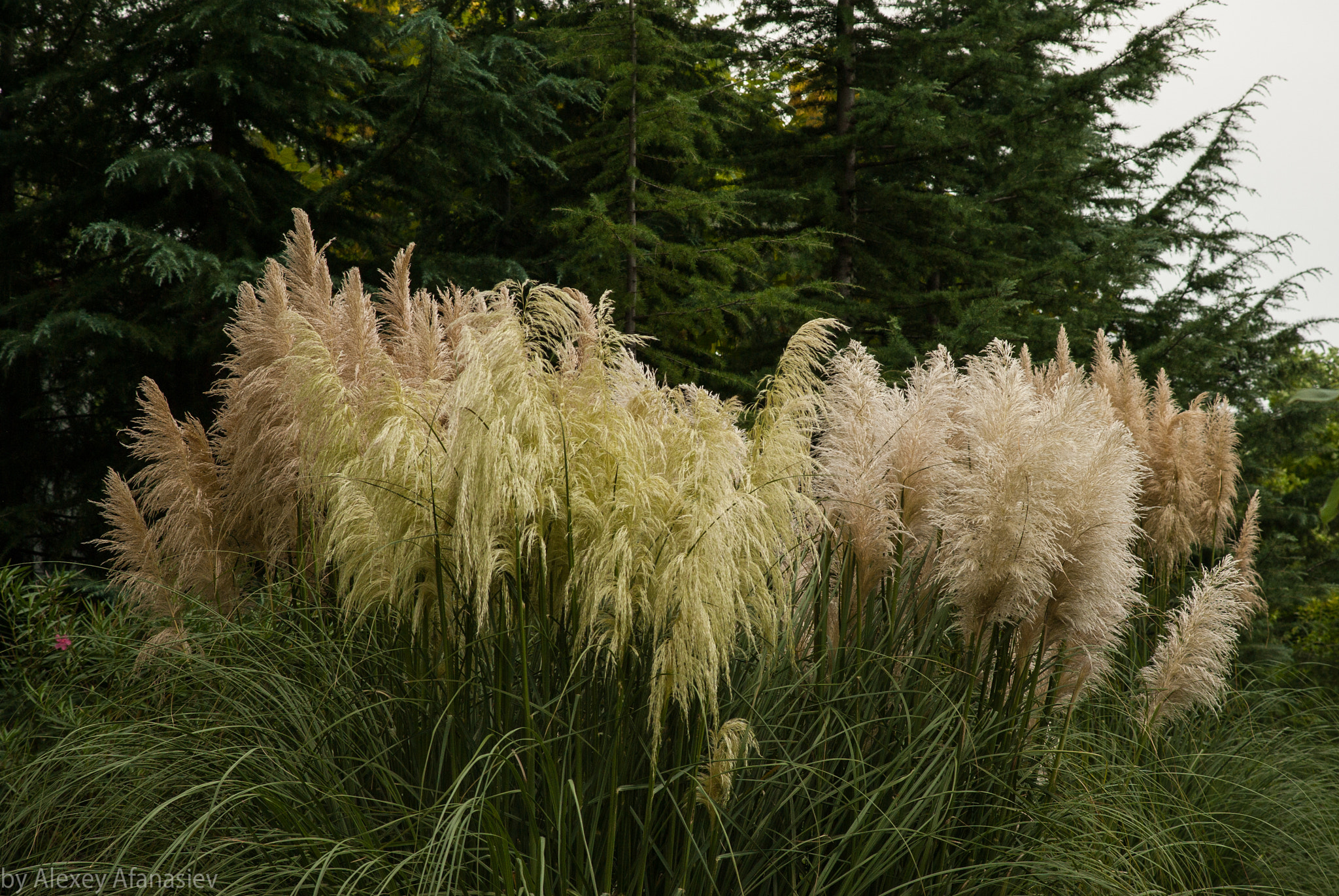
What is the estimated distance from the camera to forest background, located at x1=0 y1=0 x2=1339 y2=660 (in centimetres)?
904

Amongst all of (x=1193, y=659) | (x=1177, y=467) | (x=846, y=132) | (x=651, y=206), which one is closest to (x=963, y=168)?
(x=846, y=132)

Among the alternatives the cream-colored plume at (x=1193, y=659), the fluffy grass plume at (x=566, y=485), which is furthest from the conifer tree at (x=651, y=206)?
the fluffy grass plume at (x=566, y=485)

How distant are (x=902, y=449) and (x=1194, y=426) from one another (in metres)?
3.49

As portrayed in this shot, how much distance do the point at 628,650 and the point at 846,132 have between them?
36.3ft

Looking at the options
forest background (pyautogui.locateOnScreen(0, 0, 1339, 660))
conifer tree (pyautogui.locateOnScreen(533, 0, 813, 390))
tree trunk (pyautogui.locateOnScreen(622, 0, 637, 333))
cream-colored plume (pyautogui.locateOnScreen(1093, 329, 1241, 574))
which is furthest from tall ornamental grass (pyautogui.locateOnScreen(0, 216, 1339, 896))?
conifer tree (pyautogui.locateOnScreen(533, 0, 813, 390))

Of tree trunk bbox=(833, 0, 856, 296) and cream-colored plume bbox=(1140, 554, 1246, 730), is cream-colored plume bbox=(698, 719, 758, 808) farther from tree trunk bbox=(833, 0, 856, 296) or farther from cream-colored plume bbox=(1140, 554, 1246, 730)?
tree trunk bbox=(833, 0, 856, 296)

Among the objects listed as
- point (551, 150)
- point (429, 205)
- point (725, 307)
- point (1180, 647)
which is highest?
point (551, 150)

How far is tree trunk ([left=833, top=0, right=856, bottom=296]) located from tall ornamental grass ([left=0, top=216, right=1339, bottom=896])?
7.84 metres

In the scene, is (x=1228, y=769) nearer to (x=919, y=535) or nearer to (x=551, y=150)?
(x=919, y=535)

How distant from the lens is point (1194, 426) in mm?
6238

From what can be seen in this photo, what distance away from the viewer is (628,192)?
989cm

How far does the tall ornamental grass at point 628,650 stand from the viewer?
8.28 feet

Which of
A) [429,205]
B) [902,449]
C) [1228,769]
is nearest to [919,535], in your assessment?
[902,449]

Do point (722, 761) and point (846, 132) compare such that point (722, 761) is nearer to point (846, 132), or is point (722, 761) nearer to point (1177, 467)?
point (1177, 467)
